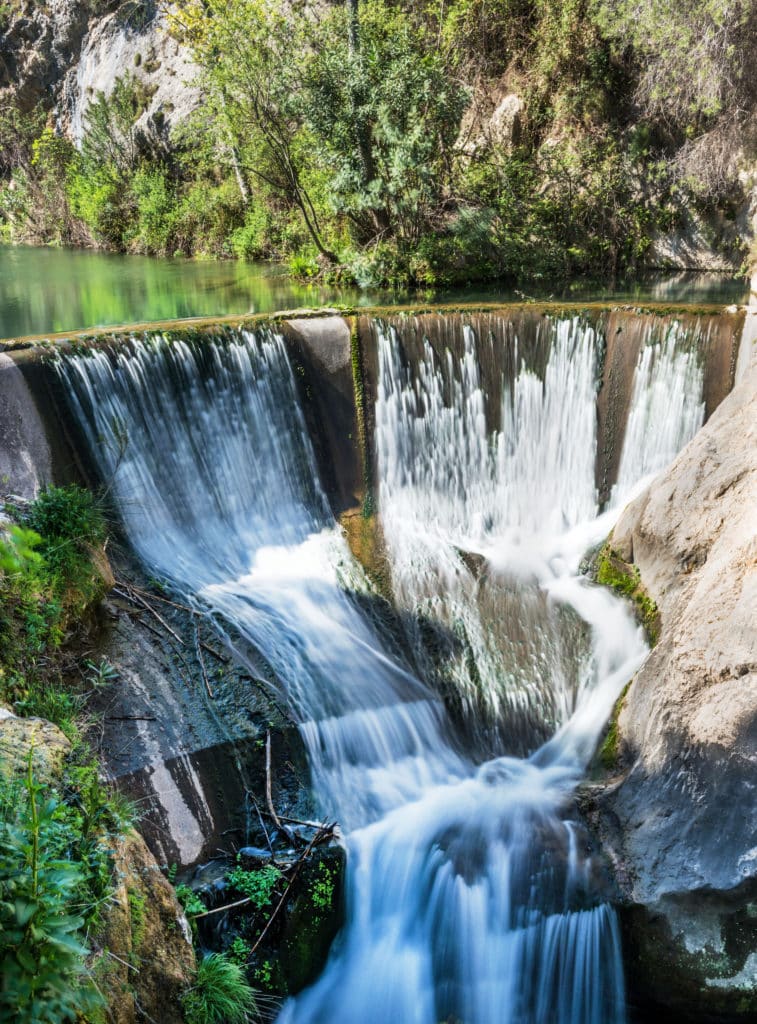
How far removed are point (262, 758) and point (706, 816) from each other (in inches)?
110

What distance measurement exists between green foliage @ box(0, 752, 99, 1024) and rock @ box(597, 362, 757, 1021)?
131 inches

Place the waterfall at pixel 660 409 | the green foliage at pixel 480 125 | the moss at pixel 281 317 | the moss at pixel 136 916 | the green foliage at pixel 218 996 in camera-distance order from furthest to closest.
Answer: the green foliage at pixel 480 125
the waterfall at pixel 660 409
the moss at pixel 281 317
the green foliage at pixel 218 996
the moss at pixel 136 916

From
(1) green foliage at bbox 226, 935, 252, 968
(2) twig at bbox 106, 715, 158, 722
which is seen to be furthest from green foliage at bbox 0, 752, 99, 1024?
(2) twig at bbox 106, 715, 158, 722

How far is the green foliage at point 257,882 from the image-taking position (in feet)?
13.6

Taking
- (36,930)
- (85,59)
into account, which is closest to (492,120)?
(36,930)

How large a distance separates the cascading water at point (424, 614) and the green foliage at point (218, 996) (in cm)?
62

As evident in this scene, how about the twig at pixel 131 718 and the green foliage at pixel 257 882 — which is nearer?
the green foliage at pixel 257 882

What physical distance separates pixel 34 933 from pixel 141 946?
4.01 ft

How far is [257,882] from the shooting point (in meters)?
4.22

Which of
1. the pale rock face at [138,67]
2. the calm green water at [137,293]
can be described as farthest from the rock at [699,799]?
the pale rock face at [138,67]

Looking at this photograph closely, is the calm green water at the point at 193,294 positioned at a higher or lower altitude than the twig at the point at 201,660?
higher

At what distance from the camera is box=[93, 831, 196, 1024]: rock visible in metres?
2.65

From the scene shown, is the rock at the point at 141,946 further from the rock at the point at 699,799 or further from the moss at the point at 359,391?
the moss at the point at 359,391

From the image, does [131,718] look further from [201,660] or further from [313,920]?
[313,920]
